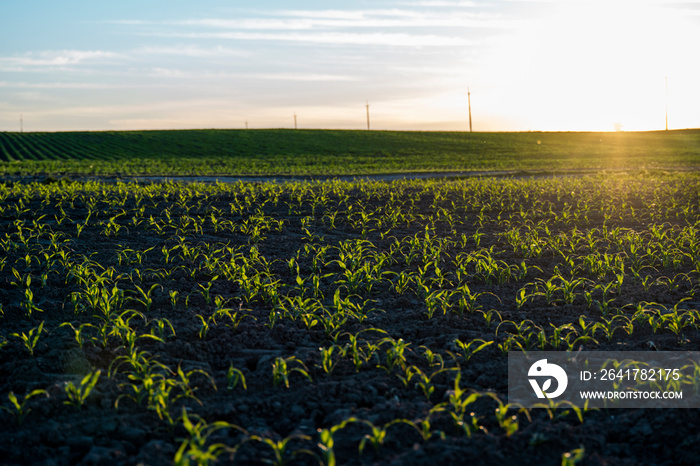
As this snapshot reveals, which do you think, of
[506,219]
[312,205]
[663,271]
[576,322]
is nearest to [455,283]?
[576,322]

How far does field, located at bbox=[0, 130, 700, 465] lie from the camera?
3.05m

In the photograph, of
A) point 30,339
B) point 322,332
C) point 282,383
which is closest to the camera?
point 282,383

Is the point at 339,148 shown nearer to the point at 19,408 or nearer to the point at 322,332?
the point at 322,332

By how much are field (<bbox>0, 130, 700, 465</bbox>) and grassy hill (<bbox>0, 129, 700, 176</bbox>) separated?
29.0 metres

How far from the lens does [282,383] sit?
3734mm

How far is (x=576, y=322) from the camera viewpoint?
16.2ft

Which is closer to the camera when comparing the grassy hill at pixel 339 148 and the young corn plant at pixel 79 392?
the young corn plant at pixel 79 392

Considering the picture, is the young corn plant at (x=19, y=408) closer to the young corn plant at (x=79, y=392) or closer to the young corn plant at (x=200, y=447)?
the young corn plant at (x=79, y=392)

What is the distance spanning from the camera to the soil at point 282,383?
2975mm

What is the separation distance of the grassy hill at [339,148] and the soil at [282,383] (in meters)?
31.7

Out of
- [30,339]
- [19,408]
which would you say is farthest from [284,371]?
[30,339]

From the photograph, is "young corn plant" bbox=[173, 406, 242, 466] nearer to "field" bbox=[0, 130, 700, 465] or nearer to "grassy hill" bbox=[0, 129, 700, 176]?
"field" bbox=[0, 130, 700, 465]

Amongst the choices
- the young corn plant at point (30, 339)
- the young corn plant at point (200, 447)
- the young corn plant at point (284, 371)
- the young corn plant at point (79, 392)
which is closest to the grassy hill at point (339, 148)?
the young corn plant at point (30, 339)

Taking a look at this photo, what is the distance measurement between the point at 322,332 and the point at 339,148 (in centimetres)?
5342
